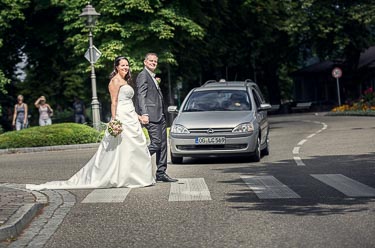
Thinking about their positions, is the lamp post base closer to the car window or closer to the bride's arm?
the car window

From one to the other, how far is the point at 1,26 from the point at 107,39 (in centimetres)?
619

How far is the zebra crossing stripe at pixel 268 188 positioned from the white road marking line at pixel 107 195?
5.75ft

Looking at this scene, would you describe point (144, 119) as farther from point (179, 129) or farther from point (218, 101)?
point (218, 101)

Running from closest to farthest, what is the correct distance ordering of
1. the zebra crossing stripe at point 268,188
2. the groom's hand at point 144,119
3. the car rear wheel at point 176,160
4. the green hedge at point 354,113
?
the zebra crossing stripe at point 268,188 → the groom's hand at point 144,119 → the car rear wheel at point 176,160 → the green hedge at point 354,113

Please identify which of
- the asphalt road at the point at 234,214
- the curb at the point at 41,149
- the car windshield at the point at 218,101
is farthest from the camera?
the curb at the point at 41,149

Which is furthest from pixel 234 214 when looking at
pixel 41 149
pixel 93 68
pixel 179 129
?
pixel 93 68

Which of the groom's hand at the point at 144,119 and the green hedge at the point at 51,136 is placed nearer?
the groom's hand at the point at 144,119

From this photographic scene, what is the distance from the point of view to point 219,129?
51.3ft

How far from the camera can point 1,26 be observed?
1417 inches

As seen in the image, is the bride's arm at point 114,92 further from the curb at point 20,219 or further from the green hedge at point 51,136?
the green hedge at point 51,136

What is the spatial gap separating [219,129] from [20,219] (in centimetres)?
787

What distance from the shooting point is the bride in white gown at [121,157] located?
12.0 metres

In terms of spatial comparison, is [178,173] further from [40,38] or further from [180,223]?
[40,38]

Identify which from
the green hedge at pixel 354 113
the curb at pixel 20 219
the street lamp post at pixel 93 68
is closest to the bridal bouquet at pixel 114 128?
the curb at pixel 20 219
